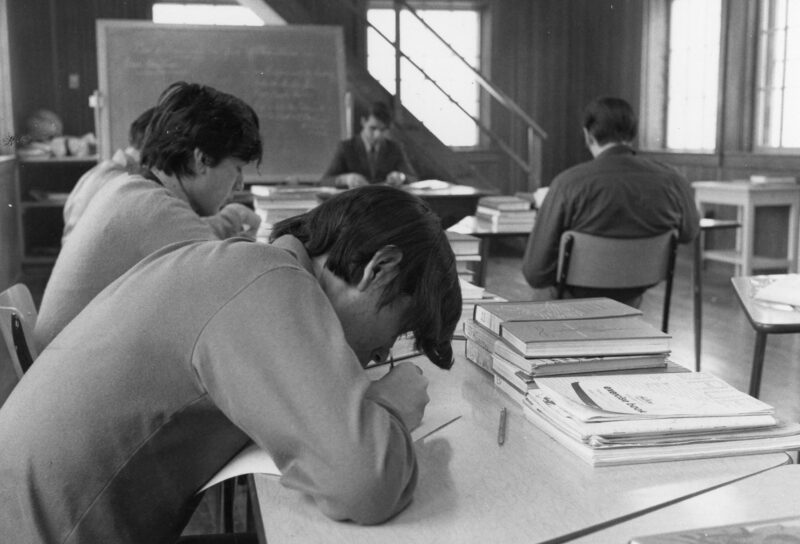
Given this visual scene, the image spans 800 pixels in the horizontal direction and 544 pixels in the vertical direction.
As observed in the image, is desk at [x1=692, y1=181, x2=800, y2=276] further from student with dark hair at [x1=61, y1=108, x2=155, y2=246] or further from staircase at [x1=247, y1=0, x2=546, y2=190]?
student with dark hair at [x1=61, y1=108, x2=155, y2=246]

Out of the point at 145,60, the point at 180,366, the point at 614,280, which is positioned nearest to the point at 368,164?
the point at 145,60

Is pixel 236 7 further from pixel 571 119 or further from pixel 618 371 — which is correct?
pixel 618 371

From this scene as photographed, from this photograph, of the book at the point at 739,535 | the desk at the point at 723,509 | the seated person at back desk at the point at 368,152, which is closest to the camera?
the book at the point at 739,535

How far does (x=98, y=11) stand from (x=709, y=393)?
7564 millimetres

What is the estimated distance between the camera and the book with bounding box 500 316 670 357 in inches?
50.2

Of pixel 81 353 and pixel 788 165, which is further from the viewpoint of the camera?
pixel 788 165

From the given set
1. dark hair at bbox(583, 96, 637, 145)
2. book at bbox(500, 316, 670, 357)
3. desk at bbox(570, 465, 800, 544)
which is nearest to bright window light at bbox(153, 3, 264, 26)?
dark hair at bbox(583, 96, 637, 145)

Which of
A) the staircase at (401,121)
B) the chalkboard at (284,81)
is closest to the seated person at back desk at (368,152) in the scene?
the chalkboard at (284,81)

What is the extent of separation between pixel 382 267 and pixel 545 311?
0.55 m

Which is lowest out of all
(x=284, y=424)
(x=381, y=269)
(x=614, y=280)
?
(x=614, y=280)

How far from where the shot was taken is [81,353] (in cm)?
95

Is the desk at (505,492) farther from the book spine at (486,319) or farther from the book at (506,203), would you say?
the book at (506,203)

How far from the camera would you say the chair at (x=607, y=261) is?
300 cm

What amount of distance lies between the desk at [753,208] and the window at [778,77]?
0.51 metres
